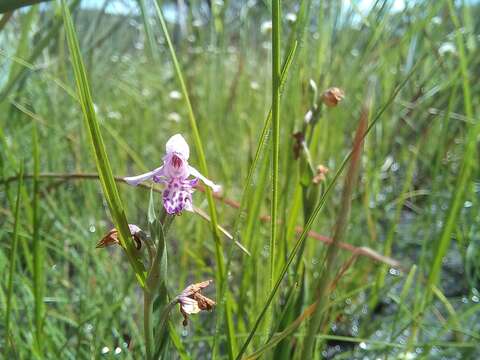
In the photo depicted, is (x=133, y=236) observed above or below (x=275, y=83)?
below

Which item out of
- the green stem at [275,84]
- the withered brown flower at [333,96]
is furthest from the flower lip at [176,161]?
the withered brown flower at [333,96]

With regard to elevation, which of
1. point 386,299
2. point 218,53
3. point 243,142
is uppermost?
point 218,53

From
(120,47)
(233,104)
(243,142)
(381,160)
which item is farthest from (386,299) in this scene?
(120,47)

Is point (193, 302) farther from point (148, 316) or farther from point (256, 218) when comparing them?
point (256, 218)

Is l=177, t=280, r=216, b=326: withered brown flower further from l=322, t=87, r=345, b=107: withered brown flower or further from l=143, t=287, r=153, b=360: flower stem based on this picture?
l=322, t=87, r=345, b=107: withered brown flower

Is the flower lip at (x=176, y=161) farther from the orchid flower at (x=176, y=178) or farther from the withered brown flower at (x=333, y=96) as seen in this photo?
the withered brown flower at (x=333, y=96)

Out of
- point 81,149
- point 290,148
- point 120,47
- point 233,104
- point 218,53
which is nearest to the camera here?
point 290,148

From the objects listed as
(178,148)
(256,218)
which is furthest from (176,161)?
(256,218)

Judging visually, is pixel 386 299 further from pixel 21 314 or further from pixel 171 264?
pixel 21 314
